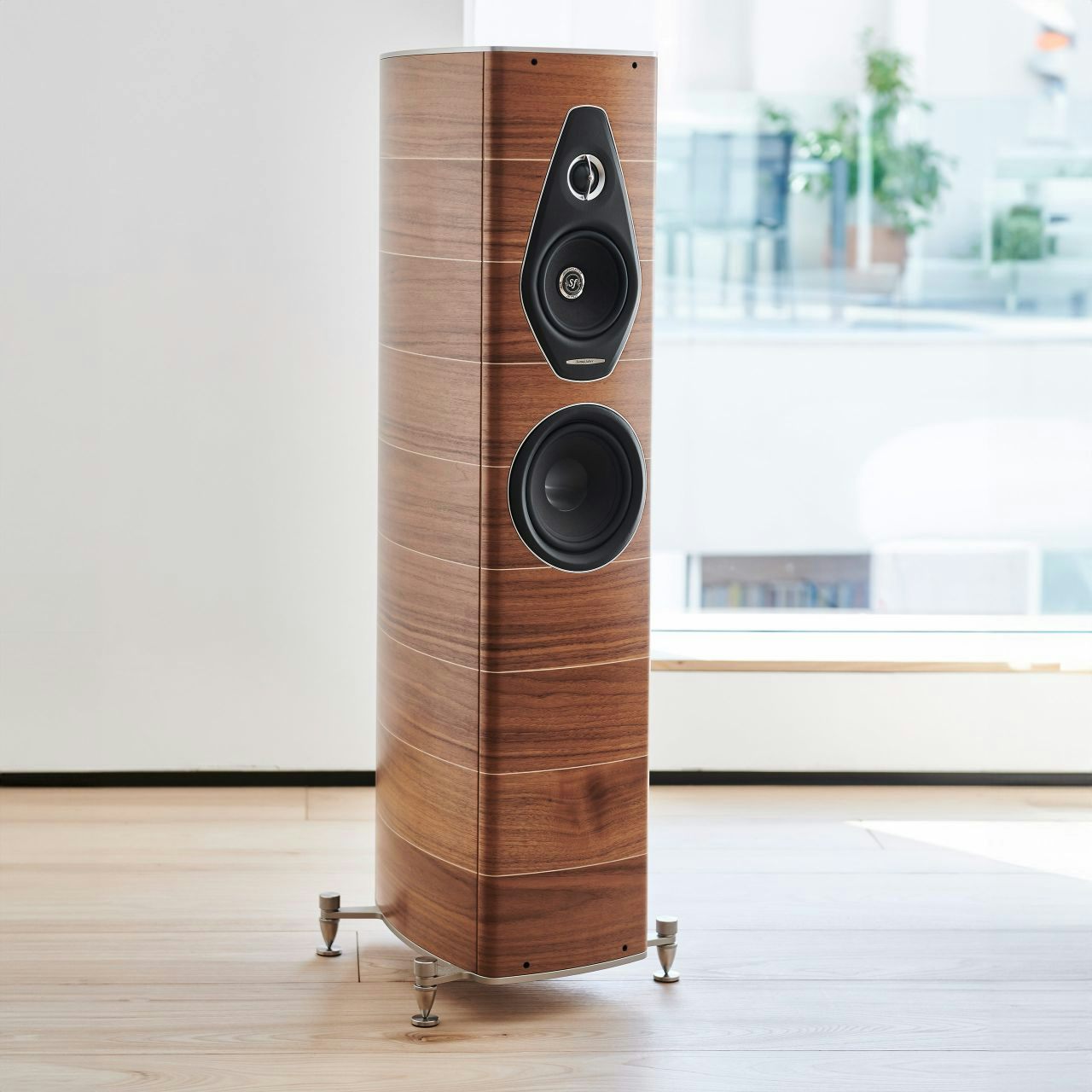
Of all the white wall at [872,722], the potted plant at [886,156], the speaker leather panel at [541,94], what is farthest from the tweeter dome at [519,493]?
the potted plant at [886,156]

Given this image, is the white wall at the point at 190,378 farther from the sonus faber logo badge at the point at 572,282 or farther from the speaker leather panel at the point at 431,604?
the sonus faber logo badge at the point at 572,282

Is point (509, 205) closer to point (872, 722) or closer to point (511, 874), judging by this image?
point (511, 874)

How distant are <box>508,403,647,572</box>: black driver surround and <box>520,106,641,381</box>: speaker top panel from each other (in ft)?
0.23

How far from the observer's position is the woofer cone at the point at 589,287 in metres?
1.73

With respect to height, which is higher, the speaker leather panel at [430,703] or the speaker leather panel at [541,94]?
the speaker leather panel at [541,94]

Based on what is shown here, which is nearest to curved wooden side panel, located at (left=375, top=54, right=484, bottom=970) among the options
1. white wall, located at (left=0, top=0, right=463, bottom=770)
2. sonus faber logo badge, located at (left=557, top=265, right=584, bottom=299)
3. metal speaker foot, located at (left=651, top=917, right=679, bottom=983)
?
sonus faber logo badge, located at (left=557, top=265, right=584, bottom=299)

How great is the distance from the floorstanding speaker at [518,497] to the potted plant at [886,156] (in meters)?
1.21

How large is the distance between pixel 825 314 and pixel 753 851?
1.09 m

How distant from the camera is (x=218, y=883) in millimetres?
2314

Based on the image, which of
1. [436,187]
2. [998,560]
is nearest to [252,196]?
[436,187]

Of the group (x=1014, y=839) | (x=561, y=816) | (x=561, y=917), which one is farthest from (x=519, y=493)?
(x=1014, y=839)

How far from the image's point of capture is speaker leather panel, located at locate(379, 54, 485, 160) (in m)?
1.70

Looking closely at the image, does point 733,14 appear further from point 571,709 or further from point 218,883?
point 218,883

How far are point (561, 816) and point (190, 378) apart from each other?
1.25 m
